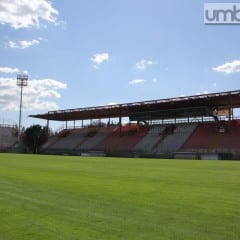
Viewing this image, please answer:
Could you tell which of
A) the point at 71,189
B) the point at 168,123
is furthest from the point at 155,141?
the point at 71,189

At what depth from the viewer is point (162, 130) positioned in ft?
269

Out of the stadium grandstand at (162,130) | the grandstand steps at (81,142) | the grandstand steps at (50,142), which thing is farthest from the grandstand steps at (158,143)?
the grandstand steps at (50,142)

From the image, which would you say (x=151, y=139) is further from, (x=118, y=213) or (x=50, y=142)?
(x=118, y=213)

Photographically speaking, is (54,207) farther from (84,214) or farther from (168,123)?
(168,123)

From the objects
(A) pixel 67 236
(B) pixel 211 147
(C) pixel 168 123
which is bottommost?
(A) pixel 67 236

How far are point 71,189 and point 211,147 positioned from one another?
55.0 metres

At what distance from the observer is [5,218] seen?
855cm

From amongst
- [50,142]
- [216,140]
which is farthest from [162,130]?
[50,142]

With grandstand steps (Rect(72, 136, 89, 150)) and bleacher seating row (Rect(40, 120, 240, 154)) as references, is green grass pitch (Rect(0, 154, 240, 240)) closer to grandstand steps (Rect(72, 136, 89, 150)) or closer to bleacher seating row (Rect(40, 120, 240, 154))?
bleacher seating row (Rect(40, 120, 240, 154))

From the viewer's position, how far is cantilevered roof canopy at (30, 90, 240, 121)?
6881cm

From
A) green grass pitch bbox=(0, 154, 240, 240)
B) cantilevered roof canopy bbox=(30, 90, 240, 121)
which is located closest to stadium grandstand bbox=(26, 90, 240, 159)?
cantilevered roof canopy bbox=(30, 90, 240, 121)

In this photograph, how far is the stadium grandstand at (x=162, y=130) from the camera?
6712 centimetres

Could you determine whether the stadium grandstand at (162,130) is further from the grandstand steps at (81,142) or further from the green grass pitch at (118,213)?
the green grass pitch at (118,213)

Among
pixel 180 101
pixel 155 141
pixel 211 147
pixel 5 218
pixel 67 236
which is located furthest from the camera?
pixel 155 141
